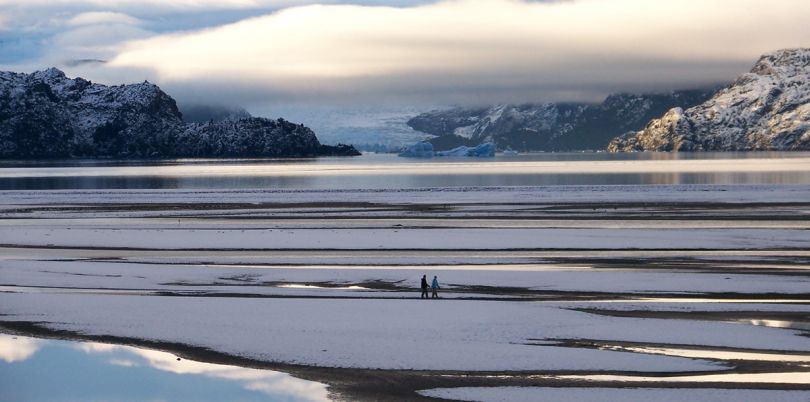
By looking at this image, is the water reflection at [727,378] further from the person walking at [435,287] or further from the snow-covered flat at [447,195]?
the snow-covered flat at [447,195]

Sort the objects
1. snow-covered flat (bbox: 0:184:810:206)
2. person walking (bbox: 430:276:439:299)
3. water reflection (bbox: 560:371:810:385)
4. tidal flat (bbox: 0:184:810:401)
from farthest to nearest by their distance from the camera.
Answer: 1. snow-covered flat (bbox: 0:184:810:206)
2. person walking (bbox: 430:276:439:299)
3. tidal flat (bbox: 0:184:810:401)
4. water reflection (bbox: 560:371:810:385)

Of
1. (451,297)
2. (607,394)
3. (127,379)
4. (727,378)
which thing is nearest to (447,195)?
(451,297)

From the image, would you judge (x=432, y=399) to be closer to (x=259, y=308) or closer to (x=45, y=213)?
(x=259, y=308)

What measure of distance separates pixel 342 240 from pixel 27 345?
2879 centimetres

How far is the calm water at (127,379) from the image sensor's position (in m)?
25.4

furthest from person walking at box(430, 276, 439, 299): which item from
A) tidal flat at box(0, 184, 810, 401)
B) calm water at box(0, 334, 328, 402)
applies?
calm water at box(0, 334, 328, 402)

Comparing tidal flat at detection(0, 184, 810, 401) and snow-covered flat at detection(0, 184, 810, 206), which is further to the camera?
snow-covered flat at detection(0, 184, 810, 206)

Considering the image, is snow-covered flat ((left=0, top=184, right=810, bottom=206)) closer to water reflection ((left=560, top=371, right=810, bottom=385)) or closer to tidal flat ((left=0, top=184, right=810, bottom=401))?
tidal flat ((left=0, top=184, right=810, bottom=401))

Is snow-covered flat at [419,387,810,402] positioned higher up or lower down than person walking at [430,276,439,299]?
lower down

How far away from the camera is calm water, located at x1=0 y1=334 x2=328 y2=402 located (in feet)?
83.4

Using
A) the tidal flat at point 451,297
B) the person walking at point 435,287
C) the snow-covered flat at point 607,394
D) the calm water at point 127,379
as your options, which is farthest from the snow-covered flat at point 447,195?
the snow-covered flat at point 607,394

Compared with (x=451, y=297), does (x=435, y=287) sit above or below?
above

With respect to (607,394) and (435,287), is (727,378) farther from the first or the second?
(435,287)

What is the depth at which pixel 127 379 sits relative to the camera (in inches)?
1068
